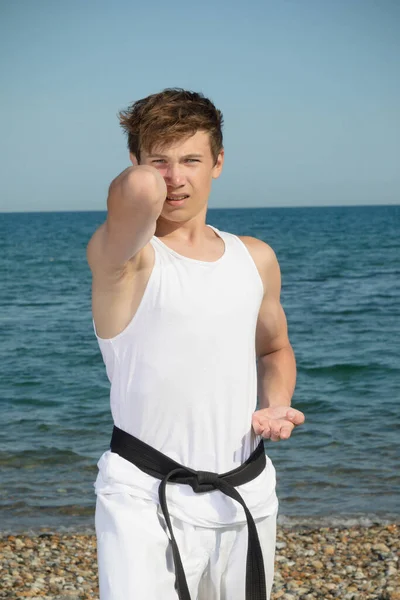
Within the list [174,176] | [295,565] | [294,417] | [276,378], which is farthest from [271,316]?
[295,565]

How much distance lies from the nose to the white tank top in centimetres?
20

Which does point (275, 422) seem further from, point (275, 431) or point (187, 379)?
point (187, 379)

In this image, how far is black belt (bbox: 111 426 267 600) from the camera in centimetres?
260

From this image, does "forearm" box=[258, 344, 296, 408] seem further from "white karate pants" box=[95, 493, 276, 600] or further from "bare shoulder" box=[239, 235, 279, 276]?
"white karate pants" box=[95, 493, 276, 600]

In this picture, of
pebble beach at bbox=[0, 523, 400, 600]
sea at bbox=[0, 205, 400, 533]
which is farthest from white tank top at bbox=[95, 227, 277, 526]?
sea at bbox=[0, 205, 400, 533]

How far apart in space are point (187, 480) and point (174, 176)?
956 millimetres

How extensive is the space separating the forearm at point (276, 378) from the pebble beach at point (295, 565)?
3.04m

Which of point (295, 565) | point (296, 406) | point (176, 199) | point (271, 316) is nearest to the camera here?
point (176, 199)

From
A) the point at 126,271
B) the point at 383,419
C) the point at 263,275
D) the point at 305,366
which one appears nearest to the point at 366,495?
the point at 383,419

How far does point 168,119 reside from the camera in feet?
8.99

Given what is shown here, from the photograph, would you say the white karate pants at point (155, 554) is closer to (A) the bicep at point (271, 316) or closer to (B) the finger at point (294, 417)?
(B) the finger at point (294, 417)

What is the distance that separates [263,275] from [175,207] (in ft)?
1.35

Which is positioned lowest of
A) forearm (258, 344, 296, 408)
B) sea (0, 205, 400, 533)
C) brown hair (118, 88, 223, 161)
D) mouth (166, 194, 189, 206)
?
sea (0, 205, 400, 533)

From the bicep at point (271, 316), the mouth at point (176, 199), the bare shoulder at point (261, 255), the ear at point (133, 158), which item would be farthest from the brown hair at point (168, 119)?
the bicep at point (271, 316)
